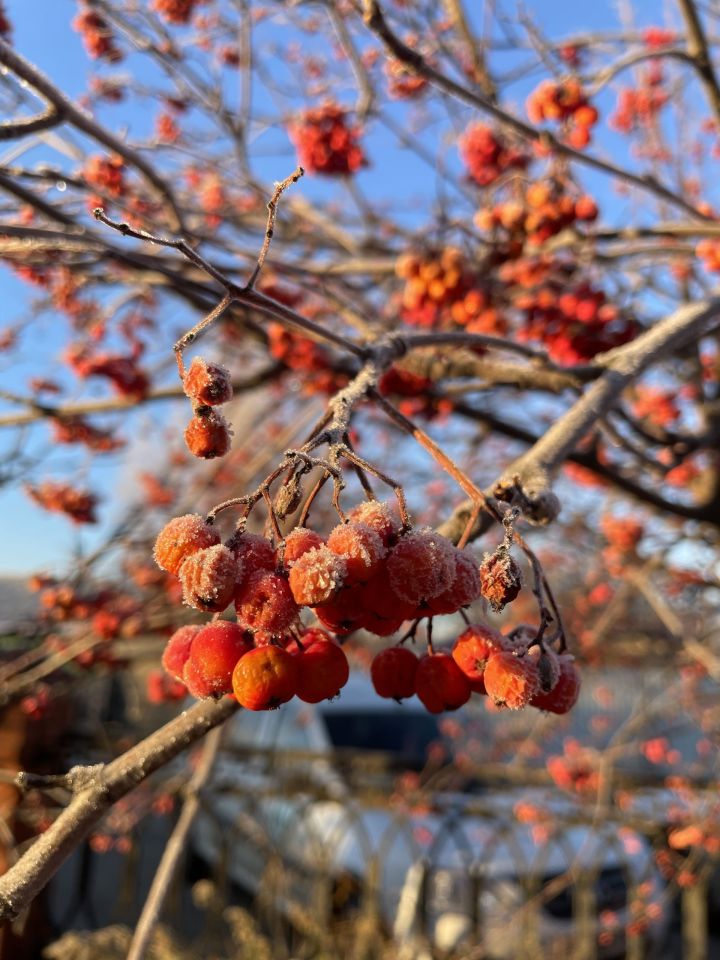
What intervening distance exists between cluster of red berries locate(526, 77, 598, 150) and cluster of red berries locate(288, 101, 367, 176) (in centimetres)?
82

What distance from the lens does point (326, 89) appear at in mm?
5055

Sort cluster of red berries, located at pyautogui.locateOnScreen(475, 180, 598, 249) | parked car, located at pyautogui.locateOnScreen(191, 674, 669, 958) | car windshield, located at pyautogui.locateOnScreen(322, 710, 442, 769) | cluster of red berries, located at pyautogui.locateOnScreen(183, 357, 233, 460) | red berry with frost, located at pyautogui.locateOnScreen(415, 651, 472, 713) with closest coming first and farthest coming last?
1. cluster of red berries, located at pyautogui.locateOnScreen(183, 357, 233, 460)
2. red berry with frost, located at pyautogui.locateOnScreen(415, 651, 472, 713)
3. cluster of red berries, located at pyautogui.locateOnScreen(475, 180, 598, 249)
4. parked car, located at pyautogui.locateOnScreen(191, 674, 669, 958)
5. car windshield, located at pyautogui.locateOnScreen(322, 710, 442, 769)

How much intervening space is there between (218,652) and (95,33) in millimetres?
3705

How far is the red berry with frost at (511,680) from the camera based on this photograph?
89 centimetres

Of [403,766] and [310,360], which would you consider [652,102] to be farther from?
[403,766]

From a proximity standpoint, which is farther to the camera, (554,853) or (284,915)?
(554,853)

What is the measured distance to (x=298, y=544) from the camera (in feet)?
2.89

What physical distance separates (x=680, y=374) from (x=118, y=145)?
11.3ft

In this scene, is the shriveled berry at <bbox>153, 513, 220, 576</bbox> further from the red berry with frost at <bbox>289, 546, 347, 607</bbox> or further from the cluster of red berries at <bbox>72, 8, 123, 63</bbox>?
the cluster of red berries at <bbox>72, 8, 123, 63</bbox>

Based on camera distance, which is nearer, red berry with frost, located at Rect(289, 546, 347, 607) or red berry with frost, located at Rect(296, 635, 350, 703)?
red berry with frost, located at Rect(289, 546, 347, 607)

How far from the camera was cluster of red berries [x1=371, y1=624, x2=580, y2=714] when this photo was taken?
2.98 ft

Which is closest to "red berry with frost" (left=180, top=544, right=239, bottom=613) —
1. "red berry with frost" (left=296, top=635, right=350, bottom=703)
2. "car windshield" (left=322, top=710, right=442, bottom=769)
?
"red berry with frost" (left=296, top=635, right=350, bottom=703)

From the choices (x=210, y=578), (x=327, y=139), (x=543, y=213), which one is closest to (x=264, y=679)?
(x=210, y=578)

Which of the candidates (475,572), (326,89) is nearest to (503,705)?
(475,572)
